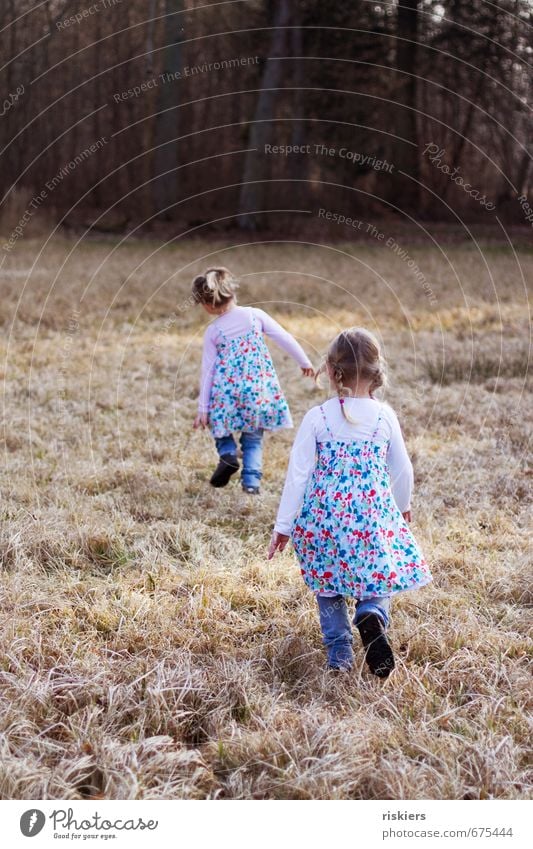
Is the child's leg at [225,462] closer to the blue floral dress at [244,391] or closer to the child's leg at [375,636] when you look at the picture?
the blue floral dress at [244,391]

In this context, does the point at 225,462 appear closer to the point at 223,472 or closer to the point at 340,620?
the point at 223,472

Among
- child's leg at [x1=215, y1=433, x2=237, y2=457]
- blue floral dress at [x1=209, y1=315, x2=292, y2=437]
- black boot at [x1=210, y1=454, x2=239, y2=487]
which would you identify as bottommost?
black boot at [x1=210, y1=454, x2=239, y2=487]

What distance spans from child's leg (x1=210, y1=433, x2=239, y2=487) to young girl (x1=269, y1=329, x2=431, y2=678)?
1831mm

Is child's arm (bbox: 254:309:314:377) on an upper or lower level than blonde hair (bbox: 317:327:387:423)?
upper

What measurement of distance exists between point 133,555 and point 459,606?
1.50 metres

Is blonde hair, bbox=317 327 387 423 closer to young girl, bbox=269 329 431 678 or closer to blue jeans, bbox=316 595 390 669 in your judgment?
young girl, bbox=269 329 431 678

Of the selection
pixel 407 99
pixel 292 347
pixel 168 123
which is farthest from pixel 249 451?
pixel 407 99

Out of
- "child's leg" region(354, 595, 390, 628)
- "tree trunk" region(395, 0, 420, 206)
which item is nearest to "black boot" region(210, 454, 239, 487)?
"child's leg" region(354, 595, 390, 628)

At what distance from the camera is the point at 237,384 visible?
5.11 metres

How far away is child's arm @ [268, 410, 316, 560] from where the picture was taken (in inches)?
121

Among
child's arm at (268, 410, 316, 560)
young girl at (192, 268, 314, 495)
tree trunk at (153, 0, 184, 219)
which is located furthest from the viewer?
tree trunk at (153, 0, 184, 219)

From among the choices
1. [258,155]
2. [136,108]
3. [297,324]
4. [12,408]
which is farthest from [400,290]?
[136,108]
